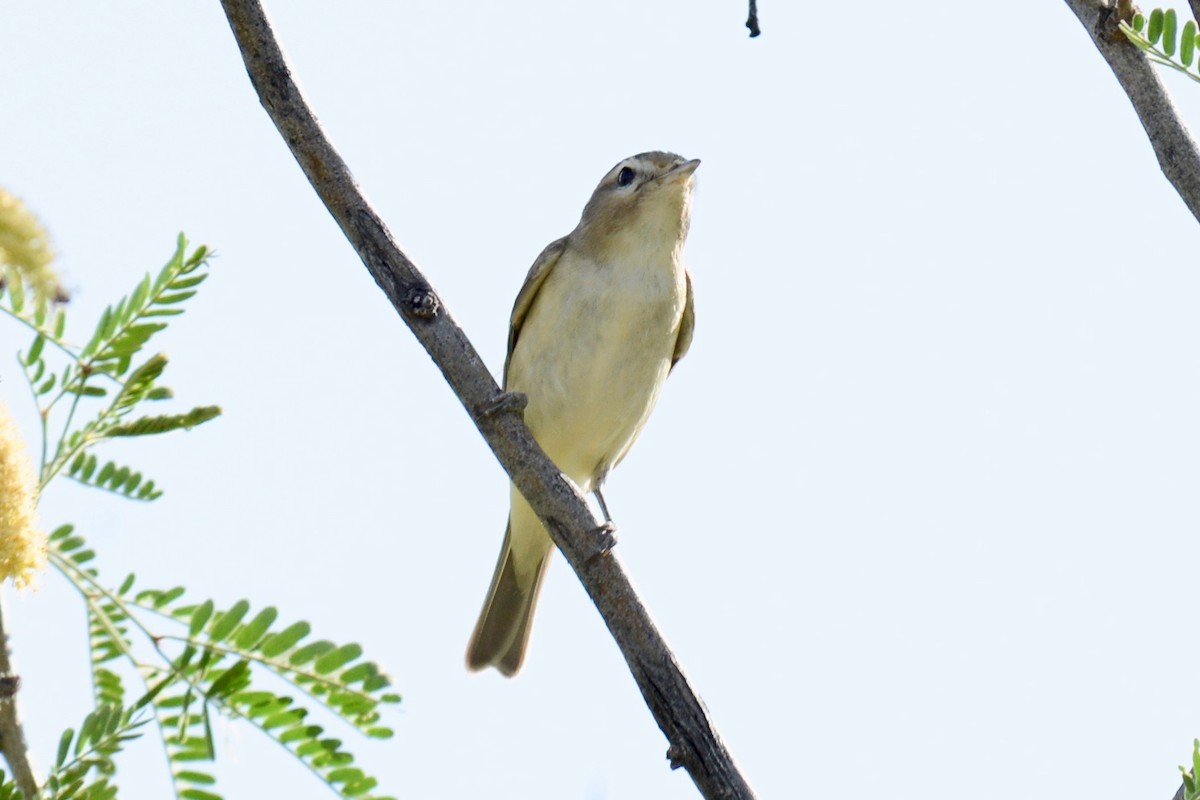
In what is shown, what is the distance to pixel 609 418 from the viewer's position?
6105 mm

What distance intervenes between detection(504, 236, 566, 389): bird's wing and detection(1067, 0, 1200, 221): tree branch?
361 cm

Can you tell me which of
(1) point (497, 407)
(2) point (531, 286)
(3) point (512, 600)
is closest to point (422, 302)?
(1) point (497, 407)

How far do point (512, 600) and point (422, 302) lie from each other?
3864mm

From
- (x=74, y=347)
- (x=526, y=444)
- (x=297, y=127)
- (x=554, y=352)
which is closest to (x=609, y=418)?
(x=554, y=352)

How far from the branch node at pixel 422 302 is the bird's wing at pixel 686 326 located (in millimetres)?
3346

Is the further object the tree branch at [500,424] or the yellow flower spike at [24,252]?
the tree branch at [500,424]

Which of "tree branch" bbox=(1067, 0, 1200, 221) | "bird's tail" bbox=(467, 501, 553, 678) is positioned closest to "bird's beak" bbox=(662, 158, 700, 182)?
"bird's tail" bbox=(467, 501, 553, 678)

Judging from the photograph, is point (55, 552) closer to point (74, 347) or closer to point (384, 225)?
point (74, 347)

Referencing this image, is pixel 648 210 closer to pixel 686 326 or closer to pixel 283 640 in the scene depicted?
pixel 686 326

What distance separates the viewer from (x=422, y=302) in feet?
10.1

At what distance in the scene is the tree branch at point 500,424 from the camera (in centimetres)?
294

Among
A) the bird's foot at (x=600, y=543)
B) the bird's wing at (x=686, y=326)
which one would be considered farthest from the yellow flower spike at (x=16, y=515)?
the bird's wing at (x=686, y=326)

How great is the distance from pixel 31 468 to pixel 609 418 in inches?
159

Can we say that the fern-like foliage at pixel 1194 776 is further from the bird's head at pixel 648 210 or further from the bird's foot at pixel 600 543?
the bird's head at pixel 648 210
